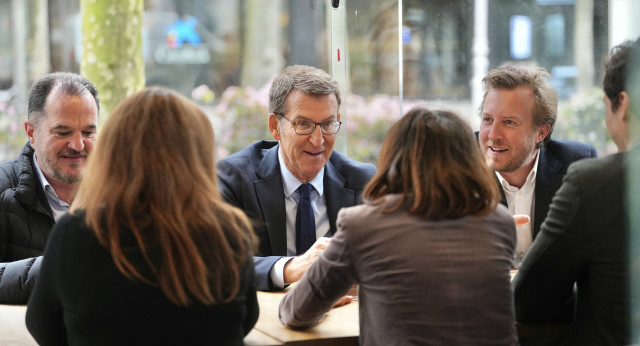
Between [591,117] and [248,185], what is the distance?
4328 millimetres

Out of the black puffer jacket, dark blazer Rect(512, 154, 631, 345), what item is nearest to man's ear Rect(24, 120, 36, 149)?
the black puffer jacket

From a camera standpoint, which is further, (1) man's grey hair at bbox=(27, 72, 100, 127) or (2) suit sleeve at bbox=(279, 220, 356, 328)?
(1) man's grey hair at bbox=(27, 72, 100, 127)

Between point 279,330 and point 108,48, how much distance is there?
116 inches

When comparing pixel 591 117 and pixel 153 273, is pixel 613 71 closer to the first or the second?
pixel 153 273

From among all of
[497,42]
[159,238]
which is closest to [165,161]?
[159,238]

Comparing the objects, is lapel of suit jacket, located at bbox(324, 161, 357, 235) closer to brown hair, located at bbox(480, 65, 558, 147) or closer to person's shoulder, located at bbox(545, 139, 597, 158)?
brown hair, located at bbox(480, 65, 558, 147)

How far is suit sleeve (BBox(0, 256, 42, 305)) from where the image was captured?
9.03 ft

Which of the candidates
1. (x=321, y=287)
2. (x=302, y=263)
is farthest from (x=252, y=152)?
(x=321, y=287)

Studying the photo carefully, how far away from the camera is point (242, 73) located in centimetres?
646

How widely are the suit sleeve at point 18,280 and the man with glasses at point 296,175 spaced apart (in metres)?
0.85

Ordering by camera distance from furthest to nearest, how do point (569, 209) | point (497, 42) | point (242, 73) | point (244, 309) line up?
point (497, 42) < point (242, 73) < point (569, 209) < point (244, 309)

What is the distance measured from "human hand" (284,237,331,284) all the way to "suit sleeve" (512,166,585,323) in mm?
671

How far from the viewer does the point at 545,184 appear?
11.7 feet

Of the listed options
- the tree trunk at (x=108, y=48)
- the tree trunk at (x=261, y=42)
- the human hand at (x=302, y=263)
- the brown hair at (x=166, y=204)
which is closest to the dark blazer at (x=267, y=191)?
the human hand at (x=302, y=263)
